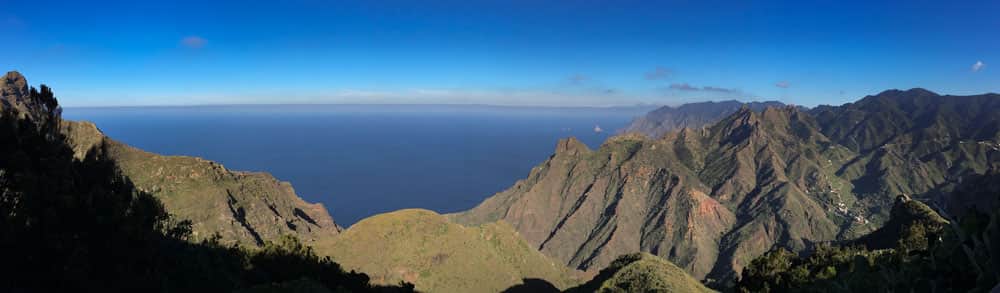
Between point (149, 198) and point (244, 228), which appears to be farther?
Result: point (244, 228)

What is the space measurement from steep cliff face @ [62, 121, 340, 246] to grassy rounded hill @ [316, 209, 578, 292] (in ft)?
A: 56.8

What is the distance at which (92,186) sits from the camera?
18.1 metres

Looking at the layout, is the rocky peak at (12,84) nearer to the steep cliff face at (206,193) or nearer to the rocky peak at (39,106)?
the steep cliff face at (206,193)

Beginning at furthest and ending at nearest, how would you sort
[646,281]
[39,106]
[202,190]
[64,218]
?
[202,190], [646,281], [39,106], [64,218]

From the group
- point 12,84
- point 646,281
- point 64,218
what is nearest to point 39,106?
point 64,218

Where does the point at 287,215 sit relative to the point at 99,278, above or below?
below

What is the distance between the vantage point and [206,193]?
102 m

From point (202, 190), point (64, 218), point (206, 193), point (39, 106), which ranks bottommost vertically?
point (206, 193)

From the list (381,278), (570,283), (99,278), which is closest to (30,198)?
(99,278)

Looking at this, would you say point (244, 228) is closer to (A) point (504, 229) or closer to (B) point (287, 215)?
(B) point (287, 215)

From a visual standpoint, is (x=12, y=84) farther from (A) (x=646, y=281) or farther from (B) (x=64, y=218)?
(A) (x=646, y=281)

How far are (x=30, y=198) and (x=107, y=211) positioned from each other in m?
2.28

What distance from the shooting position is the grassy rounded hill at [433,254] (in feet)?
314

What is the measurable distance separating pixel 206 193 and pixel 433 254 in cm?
5577
